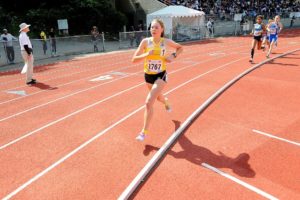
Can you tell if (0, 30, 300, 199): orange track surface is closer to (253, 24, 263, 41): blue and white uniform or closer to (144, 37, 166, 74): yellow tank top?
(144, 37, 166, 74): yellow tank top

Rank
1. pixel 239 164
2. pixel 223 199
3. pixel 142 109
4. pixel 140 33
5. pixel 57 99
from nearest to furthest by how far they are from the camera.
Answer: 1. pixel 223 199
2. pixel 239 164
3. pixel 142 109
4. pixel 57 99
5. pixel 140 33

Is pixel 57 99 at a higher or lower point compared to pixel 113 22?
lower

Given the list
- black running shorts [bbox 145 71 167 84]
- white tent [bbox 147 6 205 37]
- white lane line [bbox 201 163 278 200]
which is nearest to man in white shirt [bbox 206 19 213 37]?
white tent [bbox 147 6 205 37]

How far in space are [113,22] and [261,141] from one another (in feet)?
84.2

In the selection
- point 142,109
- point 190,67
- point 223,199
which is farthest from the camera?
point 190,67

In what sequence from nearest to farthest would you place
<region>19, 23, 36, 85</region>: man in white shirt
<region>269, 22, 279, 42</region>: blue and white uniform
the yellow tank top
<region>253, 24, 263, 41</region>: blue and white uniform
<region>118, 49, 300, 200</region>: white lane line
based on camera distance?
<region>118, 49, 300, 200</region>: white lane line → the yellow tank top → <region>19, 23, 36, 85</region>: man in white shirt → <region>253, 24, 263, 41</region>: blue and white uniform → <region>269, 22, 279, 42</region>: blue and white uniform

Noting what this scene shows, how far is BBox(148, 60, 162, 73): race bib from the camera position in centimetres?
579

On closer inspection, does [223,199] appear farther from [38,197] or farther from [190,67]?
[190,67]

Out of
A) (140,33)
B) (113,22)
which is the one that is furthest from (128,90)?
(113,22)

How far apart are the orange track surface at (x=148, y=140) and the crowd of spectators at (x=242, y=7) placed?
949 inches

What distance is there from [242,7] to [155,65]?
3593 centimetres

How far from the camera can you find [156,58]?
578 centimetres

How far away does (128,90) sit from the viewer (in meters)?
9.86

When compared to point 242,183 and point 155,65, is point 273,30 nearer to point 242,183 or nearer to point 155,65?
point 155,65
